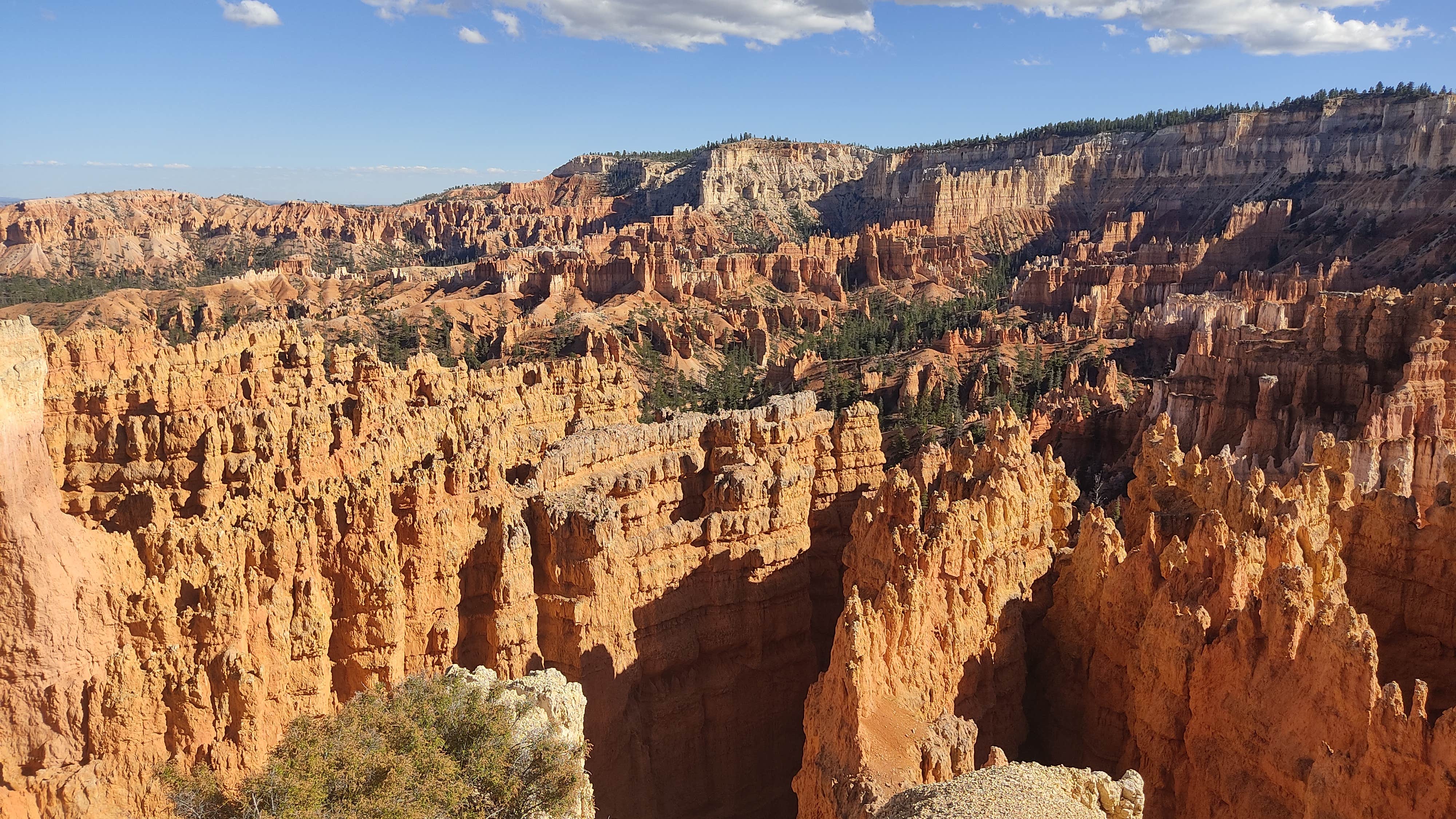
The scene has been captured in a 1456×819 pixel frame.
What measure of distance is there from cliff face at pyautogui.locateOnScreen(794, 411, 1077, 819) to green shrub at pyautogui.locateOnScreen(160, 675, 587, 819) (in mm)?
3683

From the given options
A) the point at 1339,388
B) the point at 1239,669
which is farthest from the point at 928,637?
the point at 1339,388

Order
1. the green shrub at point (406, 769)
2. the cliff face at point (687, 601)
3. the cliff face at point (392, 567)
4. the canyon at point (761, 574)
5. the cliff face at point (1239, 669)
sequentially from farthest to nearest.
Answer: the cliff face at point (687, 601)
the cliff face at point (392, 567)
the canyon at point (761, 574)
the cliff face at point (1239, 669)
the green shrub at point (406, 769)

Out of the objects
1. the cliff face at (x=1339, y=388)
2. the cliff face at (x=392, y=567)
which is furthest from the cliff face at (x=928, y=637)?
Answer: the cliff face at (x=1339, y=388)

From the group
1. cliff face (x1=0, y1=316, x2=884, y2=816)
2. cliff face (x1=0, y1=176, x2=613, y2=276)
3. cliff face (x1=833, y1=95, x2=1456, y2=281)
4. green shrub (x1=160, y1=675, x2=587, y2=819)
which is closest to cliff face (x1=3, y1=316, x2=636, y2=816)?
cliff face (x1=0, y1=316, x2=884, y2=816)

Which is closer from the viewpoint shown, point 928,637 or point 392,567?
point 928,637

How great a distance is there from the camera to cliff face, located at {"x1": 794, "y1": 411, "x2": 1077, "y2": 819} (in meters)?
13.2

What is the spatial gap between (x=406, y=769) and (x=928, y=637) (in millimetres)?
7699

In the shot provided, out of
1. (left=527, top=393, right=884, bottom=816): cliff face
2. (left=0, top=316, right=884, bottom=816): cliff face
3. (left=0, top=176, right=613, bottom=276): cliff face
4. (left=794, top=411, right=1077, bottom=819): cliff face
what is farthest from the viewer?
(left=0, top=176, right=613, bottom=276): cliff face

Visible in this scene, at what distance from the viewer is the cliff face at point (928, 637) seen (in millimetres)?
13203

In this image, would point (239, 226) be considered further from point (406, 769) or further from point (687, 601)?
point (406, 769)

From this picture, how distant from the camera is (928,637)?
14.7 meters

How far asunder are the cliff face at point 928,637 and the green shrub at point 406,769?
3683 mm

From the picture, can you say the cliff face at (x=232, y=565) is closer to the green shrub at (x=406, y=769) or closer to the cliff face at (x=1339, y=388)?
the green shrub at (x=406, y=769)

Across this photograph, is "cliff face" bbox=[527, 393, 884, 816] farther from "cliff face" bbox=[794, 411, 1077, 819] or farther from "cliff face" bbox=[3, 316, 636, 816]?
"cliff face" bbox=[794, 411, 1077, 819]
